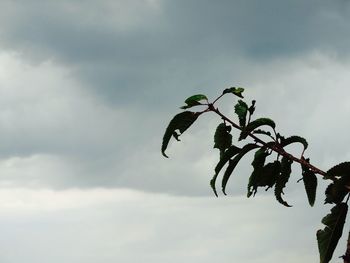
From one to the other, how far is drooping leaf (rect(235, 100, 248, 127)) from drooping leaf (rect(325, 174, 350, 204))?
4.10 feet

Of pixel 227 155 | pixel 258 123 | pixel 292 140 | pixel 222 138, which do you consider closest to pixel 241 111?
pixel 258 123

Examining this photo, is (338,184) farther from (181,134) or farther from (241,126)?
(181,134)

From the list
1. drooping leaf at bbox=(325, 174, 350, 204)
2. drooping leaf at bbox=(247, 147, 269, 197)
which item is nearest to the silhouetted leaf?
drooping leaf at bbox=(247, 147, 269, 197)

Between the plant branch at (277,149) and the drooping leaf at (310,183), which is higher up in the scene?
the plant branch at (277,149)

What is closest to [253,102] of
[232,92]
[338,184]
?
[232,92]

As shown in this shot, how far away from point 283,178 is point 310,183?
0.38 metres

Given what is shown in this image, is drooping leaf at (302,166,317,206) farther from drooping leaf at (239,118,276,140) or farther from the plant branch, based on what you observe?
drooping leaf at (239,118,276,140)

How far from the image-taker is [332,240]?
5.80 m

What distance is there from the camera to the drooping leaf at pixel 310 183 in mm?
6352

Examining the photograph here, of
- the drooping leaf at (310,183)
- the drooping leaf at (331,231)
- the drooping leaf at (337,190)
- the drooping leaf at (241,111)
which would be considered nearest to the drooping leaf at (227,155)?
the drooping leaf at (241,111)

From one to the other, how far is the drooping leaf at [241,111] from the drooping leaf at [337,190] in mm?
1250

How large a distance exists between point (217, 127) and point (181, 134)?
1.59 feet

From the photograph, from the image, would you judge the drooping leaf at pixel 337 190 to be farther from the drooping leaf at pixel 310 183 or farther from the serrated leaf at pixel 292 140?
the serrated leaf at pixel 292 140

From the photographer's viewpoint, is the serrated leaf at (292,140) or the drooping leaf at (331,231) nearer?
the drooping leaf at (331,231)
